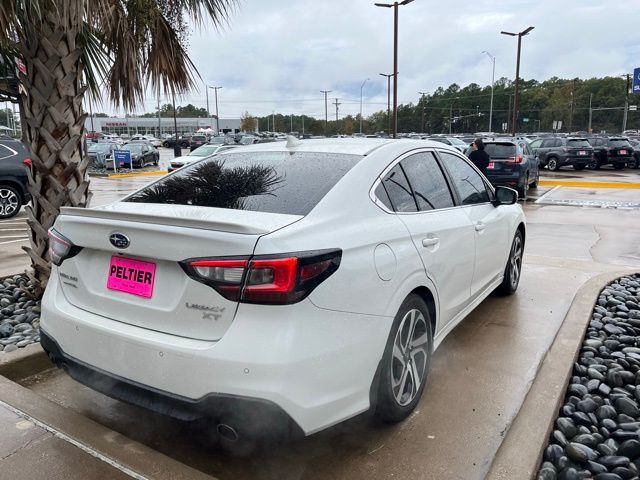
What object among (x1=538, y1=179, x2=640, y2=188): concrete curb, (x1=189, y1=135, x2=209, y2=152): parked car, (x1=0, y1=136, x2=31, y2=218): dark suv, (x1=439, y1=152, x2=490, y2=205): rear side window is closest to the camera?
(x1=439, y1=152, x2=490, y2=205): rear side window

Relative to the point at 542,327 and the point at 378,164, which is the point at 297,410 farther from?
the point at 542,327

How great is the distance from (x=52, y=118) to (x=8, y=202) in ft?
27.2

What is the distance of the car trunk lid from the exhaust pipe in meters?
0.36

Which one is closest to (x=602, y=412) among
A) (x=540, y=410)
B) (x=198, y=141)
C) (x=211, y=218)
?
(x=540, y=410)

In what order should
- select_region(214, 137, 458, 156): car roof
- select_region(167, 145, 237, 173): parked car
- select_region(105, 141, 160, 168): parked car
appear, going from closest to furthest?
select_region(214, 137, 458, 156): car roof < select_region(167, 145, 237, 173): parked car < select_region(105, 141, 160, 168): parked car

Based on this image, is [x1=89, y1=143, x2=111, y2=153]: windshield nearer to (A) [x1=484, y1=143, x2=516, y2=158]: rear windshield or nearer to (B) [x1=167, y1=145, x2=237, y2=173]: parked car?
(B) [x1=167, y1=145, x2=237, y2=173]: parked car

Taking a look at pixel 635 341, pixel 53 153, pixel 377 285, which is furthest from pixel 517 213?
pixel 53 153

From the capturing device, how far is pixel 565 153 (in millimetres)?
25875

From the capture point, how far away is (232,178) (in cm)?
310

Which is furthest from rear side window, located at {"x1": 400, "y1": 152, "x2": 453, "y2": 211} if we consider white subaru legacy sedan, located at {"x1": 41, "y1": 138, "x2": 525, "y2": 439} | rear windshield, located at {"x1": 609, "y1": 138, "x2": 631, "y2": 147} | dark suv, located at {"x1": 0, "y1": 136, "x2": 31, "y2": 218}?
rear windshield, located at {"x1": 609, "y1": 138, "x2": 631, "y2": 147}

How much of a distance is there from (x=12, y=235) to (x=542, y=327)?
869 centimetres

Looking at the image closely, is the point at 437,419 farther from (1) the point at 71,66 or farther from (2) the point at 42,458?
(1) the point at 71,66

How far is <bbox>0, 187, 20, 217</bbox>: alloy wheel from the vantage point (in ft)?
36.7

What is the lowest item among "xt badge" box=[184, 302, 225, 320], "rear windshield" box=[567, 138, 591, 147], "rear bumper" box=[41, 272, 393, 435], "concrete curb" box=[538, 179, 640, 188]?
"concrete curb" box=[538, 179, 640, 188]
